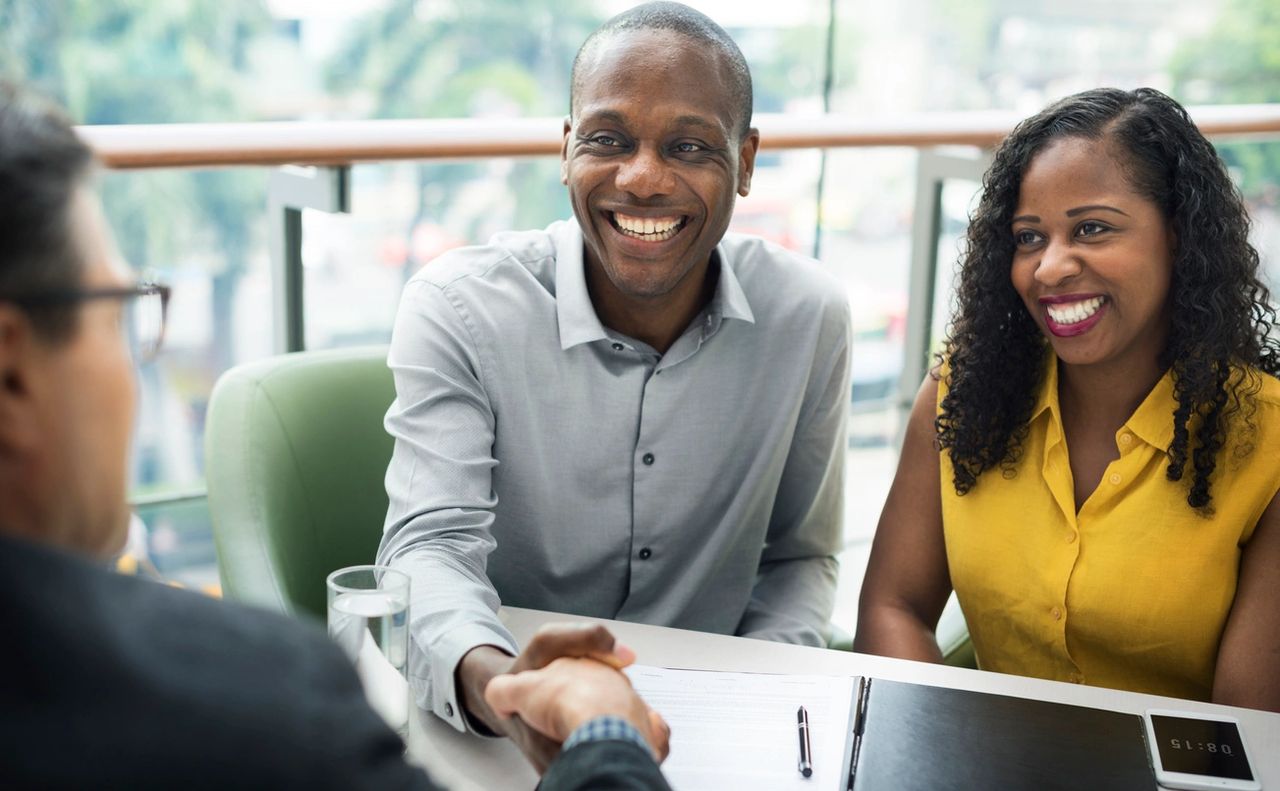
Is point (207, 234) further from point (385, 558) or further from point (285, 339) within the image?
point (385, 558)

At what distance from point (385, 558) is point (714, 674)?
0.44m

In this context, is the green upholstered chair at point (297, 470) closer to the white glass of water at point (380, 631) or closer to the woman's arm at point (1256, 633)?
the white glass of water at point (380, 631)

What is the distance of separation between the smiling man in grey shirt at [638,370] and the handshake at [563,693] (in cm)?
49

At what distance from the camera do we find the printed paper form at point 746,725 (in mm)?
1166

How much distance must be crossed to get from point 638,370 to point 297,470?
486mm

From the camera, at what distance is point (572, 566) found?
1.78 meters

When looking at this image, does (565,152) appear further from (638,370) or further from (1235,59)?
(1235,59)

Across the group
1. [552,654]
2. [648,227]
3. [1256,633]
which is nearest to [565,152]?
[648,227]

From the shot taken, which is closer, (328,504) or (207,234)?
(328,504)

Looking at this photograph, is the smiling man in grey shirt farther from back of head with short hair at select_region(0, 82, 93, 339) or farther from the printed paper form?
back of head with short hair at select_region(0, 82, 93, 339)

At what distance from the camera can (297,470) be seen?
1814 millimetres

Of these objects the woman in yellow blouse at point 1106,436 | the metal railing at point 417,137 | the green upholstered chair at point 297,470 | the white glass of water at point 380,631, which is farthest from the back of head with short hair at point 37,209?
the woman in yellow blouse at point 1106,436

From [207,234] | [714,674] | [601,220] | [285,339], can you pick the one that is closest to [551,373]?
[601,220]

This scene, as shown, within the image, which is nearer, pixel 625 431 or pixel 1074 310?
pixel 1074 310
